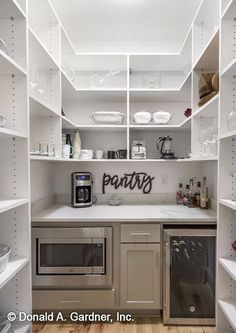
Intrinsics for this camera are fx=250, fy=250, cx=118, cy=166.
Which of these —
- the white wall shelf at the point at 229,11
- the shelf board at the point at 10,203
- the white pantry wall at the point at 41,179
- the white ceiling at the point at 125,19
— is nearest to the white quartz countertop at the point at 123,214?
the white pantry wall at the point at 41,179

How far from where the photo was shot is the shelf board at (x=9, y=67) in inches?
44.9

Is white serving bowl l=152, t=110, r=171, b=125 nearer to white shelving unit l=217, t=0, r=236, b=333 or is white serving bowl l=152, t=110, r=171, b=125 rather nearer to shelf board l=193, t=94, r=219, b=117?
shelf board l=193, t=94, r=219, b=117

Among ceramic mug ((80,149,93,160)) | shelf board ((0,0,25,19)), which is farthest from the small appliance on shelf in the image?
shelf board ((0,0,25,19))

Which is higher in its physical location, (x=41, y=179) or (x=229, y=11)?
(x=229, y=11)

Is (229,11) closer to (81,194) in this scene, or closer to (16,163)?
(16,163)

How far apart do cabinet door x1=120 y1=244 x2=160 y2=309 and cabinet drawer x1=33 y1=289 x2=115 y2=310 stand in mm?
138

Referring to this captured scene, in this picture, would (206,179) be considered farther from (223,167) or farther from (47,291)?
(47,291)

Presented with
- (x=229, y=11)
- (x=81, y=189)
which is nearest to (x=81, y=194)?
(x=81, y=189)

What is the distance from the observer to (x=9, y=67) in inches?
48.7

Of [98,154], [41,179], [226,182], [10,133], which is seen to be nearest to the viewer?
[10,133]

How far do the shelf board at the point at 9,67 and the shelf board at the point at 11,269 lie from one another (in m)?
0.99

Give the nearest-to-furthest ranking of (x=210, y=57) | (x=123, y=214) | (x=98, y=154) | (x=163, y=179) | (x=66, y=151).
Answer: (x=210, y=57), (x=123, y=214), (x=66, y=151), (x=98, y=154), (x=163, y=179)

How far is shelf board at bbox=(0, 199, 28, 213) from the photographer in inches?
43.9

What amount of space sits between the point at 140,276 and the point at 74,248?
22.8 inches
